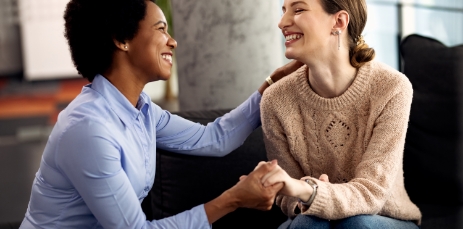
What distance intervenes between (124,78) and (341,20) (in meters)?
0.67

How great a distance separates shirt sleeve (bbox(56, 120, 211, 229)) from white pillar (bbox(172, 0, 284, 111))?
98 centimetres

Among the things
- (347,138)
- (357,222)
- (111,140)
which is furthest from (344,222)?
(111,140)

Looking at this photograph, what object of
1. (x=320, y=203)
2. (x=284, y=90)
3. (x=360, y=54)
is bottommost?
(x=320, y=203)

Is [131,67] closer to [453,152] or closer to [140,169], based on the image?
[140,169]

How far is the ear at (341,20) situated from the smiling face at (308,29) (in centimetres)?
1

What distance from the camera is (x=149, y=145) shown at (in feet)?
5.82

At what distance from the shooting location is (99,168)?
1503 mm

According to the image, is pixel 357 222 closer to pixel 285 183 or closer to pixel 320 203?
pixel 320 203

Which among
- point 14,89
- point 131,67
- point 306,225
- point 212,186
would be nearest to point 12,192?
point 14,89

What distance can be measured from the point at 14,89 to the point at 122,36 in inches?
146

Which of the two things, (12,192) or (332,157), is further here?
(12,192)

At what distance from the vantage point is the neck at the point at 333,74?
1773 millimetres

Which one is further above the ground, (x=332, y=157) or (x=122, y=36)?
(x=122, y=36)

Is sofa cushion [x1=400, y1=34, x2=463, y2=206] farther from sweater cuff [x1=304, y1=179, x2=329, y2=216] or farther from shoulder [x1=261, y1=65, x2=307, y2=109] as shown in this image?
sweater cuff [x1=304, y1=179, x2=329, y2=216]
